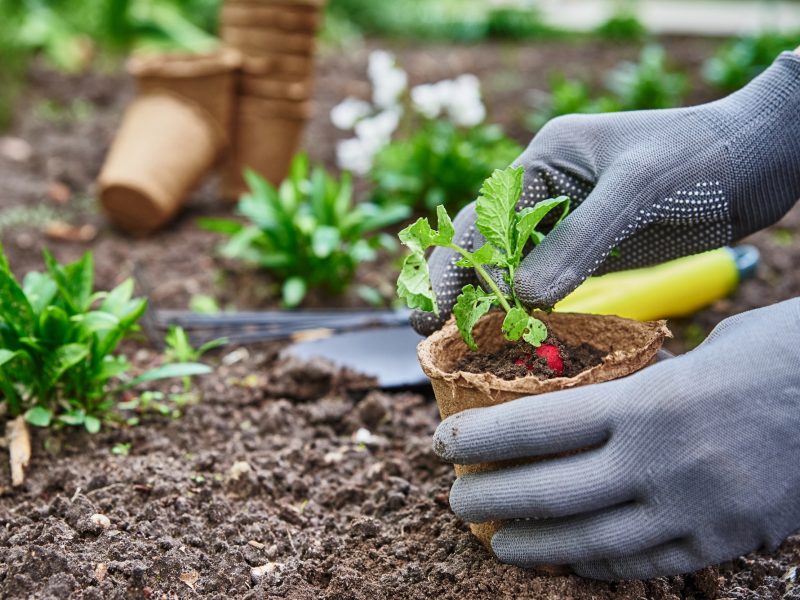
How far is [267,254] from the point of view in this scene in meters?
3.65

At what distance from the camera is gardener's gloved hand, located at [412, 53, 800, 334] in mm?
1770

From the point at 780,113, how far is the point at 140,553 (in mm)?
1694

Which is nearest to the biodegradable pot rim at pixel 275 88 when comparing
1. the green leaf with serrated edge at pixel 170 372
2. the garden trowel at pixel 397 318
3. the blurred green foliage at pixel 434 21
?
the garden trowel at pixel 397 318

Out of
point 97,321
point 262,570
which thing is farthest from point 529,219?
point 97,321

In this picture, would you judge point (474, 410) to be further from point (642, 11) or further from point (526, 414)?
point (642, 11)

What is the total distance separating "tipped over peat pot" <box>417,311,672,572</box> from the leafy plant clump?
8cm

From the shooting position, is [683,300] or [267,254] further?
[267,254]

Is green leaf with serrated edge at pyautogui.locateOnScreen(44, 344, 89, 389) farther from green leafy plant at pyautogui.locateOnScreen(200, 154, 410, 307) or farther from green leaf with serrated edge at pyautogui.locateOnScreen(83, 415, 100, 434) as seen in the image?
green leafy plant at pyautogui.locateOnScreen(200, 154, 410, 307)

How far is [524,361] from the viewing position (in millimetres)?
1751

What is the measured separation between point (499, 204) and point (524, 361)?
0.31 m

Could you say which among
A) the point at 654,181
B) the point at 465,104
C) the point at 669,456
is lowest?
the point at 465,104

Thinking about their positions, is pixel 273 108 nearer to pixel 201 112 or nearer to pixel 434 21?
pixel 201 112

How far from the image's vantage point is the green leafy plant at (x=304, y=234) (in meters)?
3.51

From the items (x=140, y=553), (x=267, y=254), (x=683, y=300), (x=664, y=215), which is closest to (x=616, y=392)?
(x=664, y=215)
